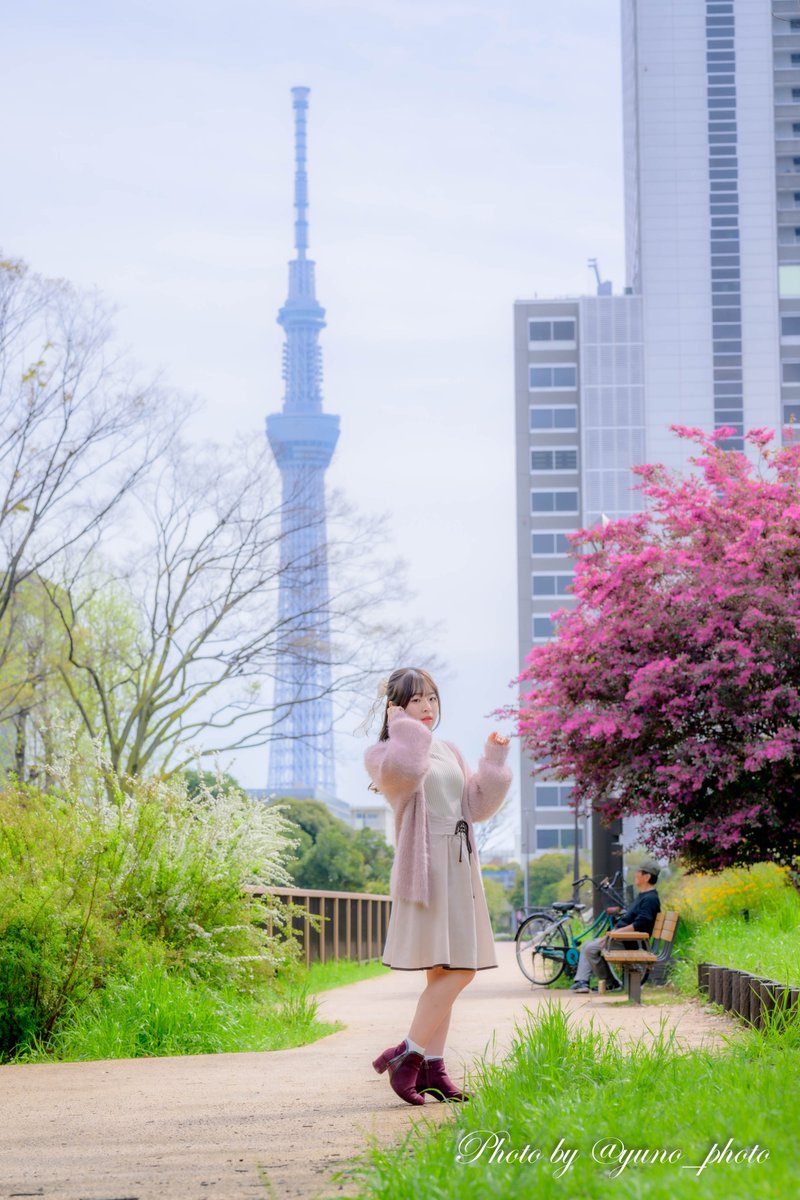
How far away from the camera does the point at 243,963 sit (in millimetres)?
9852

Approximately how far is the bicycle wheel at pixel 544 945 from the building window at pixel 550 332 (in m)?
84.3

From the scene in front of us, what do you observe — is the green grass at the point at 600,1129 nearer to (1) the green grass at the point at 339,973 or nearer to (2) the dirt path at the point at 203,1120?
(2) the dirt path at the point at 203,1120

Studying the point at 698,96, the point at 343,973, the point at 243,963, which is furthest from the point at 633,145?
the point at 243,963

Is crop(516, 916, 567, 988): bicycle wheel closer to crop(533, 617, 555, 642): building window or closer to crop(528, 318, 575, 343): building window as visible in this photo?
crop(533, 617, 555, 642): building window

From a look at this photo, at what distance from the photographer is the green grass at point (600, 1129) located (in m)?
3.37

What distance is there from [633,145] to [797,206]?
1187cm

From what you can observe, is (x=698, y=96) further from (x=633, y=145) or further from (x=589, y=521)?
(x=589, y=521)

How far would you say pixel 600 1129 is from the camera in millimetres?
3936

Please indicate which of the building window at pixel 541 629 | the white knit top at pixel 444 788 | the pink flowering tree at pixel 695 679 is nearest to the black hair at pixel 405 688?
the white knit top at pixel 444 788

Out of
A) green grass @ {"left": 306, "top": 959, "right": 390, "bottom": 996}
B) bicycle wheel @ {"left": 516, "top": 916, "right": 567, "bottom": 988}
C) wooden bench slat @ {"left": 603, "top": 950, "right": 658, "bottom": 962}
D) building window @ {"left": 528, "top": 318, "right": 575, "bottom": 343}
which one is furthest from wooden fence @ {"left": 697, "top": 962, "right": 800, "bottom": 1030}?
building window @ {"left": 528, "top": 318, "right": 575, "bottom": 343}

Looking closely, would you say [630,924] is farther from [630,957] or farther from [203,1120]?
[203,1120]

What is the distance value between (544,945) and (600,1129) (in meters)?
10.9

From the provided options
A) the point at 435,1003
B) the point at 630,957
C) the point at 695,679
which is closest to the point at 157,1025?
the point at 435,1003

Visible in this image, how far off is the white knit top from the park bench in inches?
218
